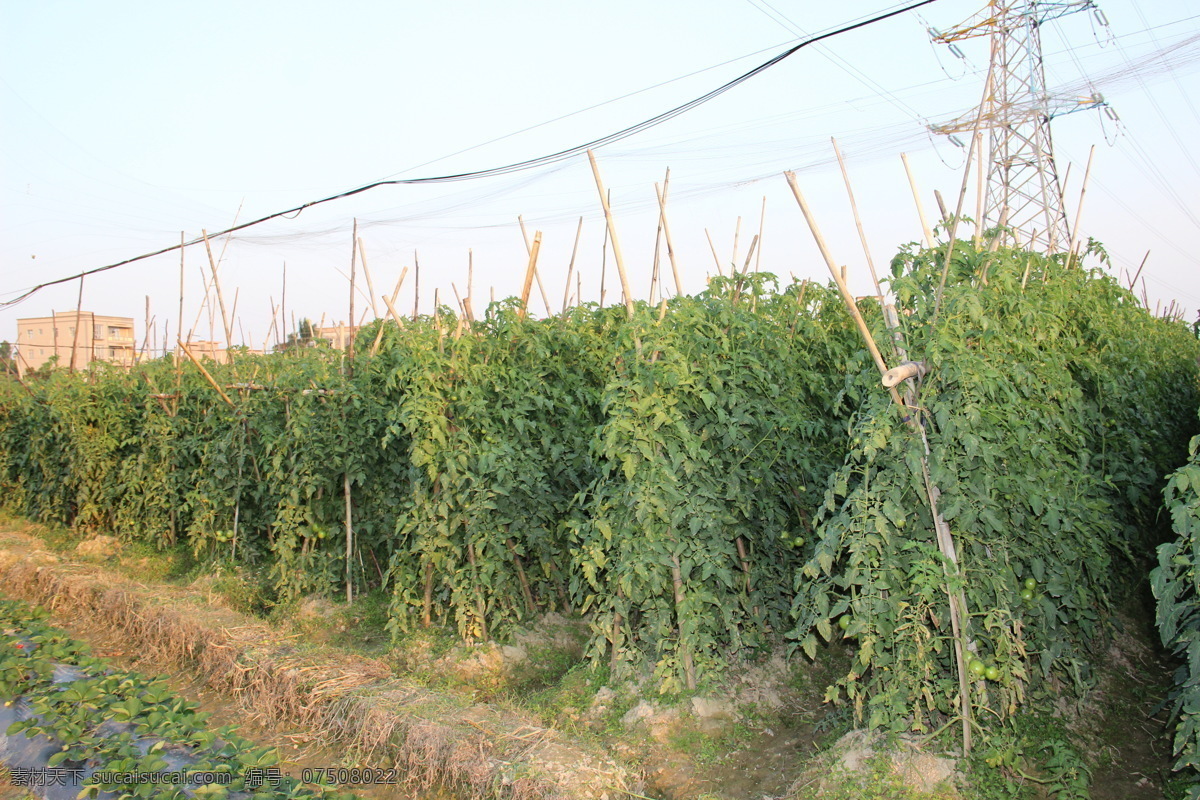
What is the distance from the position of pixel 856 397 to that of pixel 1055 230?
27.6ft

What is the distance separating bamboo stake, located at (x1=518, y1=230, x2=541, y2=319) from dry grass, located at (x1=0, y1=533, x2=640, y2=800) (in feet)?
8.39

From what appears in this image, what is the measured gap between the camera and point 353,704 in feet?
15.3

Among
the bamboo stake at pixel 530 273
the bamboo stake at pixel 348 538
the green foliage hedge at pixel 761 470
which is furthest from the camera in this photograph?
the bamboo stake at pixel 348 538

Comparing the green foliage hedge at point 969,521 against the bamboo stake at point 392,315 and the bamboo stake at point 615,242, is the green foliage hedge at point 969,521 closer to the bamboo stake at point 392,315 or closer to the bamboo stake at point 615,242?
the bamboo stake at point 615,242

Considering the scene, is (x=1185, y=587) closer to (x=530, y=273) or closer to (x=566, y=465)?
(x=566, y=465)

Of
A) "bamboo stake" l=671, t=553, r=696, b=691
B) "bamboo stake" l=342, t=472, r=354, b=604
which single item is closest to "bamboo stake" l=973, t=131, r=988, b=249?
"bamboo stake" l=671, t=553, r=696, b=691

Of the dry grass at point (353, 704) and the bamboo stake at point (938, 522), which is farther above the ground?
the bamboo stake at point (938, 522)

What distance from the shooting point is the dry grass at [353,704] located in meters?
3.86

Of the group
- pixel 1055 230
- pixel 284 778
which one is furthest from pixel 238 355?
pixel 1055 230

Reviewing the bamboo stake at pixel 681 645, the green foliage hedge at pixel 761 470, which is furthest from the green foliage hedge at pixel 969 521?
the bamboo stake at pixel 681 645

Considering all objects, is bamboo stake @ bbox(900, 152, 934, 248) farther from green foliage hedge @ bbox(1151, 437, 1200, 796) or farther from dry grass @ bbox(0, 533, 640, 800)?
dry grass @ bbox(0, 533, 640, 800)

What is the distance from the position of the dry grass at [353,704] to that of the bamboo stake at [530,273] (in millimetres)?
2557

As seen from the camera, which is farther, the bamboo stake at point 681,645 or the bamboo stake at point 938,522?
the bamboo stake at point 681,645

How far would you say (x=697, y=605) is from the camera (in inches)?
171
